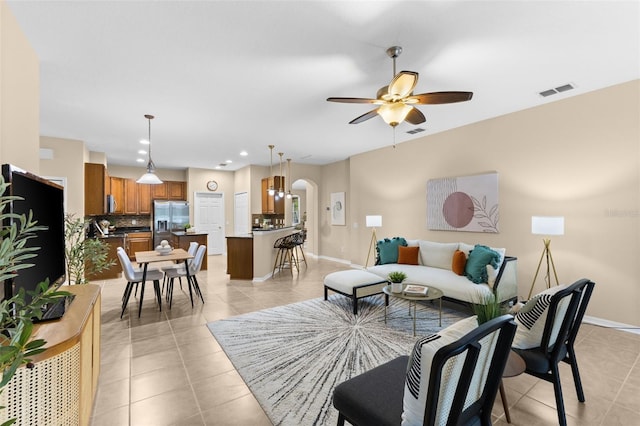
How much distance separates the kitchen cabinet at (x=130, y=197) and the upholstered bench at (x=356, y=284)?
6.58 metres

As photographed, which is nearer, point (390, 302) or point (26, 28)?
point (26, 28)

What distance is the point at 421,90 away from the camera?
3.45 meters

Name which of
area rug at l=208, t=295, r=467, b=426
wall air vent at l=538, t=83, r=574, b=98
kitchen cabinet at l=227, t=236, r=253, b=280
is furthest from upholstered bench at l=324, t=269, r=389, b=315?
wall air vent at l=538, t=83, r=574, b=98

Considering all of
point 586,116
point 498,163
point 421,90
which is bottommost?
point 498,163

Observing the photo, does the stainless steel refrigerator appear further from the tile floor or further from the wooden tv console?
the wooden tv console

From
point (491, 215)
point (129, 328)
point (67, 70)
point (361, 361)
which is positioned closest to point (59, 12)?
point (67, 70)

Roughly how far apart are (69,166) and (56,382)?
18.0 feet

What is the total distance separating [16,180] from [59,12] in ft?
4.76

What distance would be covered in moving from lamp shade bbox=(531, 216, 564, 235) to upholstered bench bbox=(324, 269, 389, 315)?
205 cm

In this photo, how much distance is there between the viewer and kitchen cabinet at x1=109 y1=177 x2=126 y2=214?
298 inches

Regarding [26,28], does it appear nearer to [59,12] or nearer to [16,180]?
[59,12]

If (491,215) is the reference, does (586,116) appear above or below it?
above

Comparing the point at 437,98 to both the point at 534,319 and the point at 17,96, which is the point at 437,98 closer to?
the point at 534,319

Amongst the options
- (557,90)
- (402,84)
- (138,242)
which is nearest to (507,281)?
(557,90)
